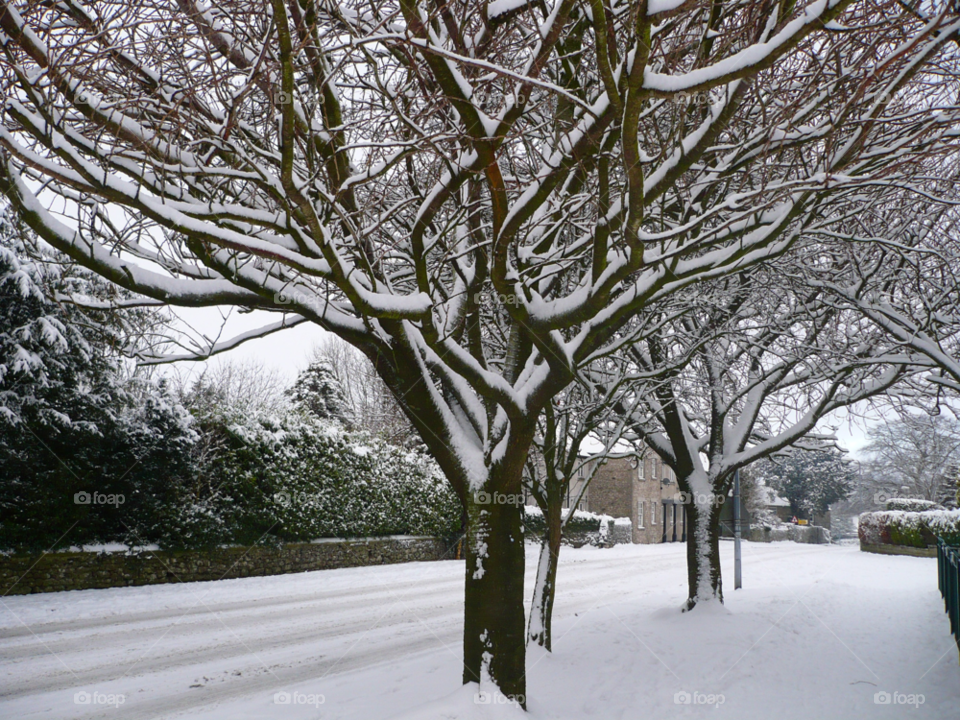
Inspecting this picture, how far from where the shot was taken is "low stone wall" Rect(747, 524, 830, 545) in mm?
46375

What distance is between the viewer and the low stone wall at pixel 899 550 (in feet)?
79.5

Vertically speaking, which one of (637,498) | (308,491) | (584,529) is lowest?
(584,529)

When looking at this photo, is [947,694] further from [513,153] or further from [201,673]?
[201,673]

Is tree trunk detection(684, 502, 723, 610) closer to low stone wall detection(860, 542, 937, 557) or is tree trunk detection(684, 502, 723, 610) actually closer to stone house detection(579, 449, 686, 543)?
low stone wall detection(860, 542, 937, 557)

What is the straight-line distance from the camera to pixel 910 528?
25062mm

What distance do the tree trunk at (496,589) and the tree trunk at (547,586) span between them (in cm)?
185

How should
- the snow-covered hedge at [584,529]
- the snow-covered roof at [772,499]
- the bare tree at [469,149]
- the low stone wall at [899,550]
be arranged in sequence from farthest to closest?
the snow-covered roof at [772,499]
the snow-covered hedge at [584,529]
the low stone wall at [899,550]
the bare tree at [469,149]

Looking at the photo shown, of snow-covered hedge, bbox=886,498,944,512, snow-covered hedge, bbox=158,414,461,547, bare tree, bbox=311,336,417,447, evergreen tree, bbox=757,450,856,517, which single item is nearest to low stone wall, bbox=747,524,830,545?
evergreen tree, bbox=757,450,856,517

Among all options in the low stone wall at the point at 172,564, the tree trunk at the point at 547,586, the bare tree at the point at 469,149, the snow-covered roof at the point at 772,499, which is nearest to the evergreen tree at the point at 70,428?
the low stone wall at the point at 172,564

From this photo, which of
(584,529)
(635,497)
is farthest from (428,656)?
(635,497)

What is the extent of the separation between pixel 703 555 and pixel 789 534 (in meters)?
42.7

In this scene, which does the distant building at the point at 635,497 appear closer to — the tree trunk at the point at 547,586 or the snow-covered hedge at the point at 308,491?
the snow-covered hedge at the point at 308,491

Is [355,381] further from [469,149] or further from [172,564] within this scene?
[469,149]

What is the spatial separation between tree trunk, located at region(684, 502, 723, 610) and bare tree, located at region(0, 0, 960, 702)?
5.28 m
